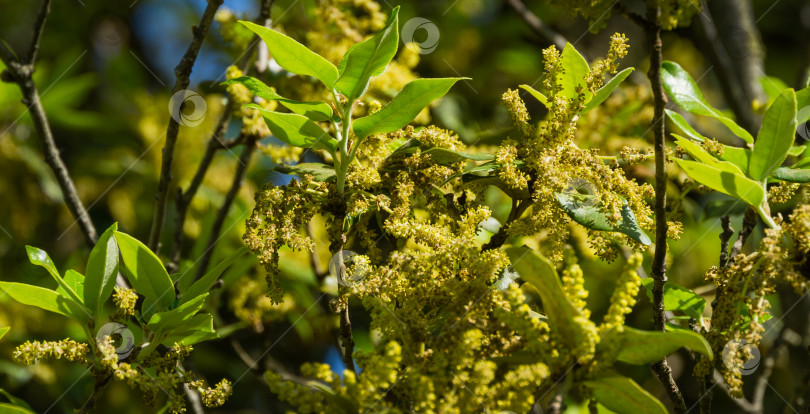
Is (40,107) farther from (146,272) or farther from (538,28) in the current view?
(538,28)

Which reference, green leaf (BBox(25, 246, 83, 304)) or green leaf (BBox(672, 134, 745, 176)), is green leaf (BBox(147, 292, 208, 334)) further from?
green leaf (BBox(672, 134, 745, 176))

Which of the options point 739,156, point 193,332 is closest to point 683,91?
point 739,156

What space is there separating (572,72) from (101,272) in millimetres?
853

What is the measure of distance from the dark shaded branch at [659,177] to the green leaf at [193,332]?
0.72m

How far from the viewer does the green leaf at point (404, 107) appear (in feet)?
3.83

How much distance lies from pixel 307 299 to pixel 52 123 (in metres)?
1.66

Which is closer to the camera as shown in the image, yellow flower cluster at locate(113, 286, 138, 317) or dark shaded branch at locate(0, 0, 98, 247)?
yellow flower cluster at locate(113, 286, 138, 317)

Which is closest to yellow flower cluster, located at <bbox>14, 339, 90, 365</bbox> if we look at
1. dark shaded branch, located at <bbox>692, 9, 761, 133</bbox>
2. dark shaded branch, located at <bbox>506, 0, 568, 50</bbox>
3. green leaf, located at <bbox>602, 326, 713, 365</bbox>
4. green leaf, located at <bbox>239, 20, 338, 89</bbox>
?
green leaf, located at <bbox>239, 20, 338, 89</bbox>

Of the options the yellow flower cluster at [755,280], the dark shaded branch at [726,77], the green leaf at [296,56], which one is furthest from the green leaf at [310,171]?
the dark shaded branch at [726,77]

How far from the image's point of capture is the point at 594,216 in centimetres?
117

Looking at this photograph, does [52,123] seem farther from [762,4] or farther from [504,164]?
[762,4]

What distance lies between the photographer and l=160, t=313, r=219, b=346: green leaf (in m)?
1.24

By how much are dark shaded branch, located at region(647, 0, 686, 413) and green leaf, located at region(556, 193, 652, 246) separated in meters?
0.05

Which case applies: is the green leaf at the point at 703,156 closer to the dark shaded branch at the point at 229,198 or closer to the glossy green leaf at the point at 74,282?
the glossy green leaf at the point at 74,282
